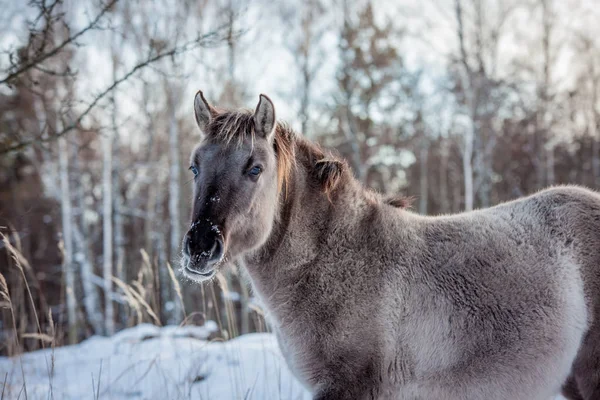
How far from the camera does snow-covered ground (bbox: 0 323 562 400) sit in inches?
181

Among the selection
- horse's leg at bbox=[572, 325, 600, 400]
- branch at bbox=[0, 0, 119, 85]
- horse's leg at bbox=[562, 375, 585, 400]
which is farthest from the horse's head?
horse's leg at bbox=[562, 375, 585, 400]

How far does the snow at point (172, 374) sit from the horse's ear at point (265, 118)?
2155 mm

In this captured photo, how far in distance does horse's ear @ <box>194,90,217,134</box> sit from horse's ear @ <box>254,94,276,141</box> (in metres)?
0.42

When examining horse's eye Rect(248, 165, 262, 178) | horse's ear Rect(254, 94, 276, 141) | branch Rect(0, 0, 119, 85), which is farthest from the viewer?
branch Rect(0, 0, 119, 85)

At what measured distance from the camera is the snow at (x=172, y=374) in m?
4.61

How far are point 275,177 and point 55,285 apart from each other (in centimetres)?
2287

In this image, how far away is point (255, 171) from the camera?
3262 millimetres

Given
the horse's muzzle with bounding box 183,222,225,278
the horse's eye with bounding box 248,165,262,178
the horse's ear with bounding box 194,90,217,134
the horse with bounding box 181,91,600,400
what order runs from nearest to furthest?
the horse's muzzle with bounding box 183,222,225,278
the horse with bounding box 181,91,600,400
the horse's eye with bounding box 248,165,262,178
the horse's ear with bounding box 194,90,217,134

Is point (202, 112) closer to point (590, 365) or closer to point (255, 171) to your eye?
point (255, 171)

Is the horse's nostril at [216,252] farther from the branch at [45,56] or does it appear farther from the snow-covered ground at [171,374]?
the branch at [45,56]

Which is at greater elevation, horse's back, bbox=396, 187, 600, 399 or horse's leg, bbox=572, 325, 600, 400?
horse's back, bbox=396, 187, 600, 399

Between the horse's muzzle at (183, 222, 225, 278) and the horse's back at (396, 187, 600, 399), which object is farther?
the horse's back at (396, 187, 600, 399)

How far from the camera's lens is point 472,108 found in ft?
49.7

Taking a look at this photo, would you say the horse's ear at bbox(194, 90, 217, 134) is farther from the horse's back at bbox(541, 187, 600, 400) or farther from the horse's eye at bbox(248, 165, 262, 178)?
the horse's back at bbox(541, 187, 600, 400)
